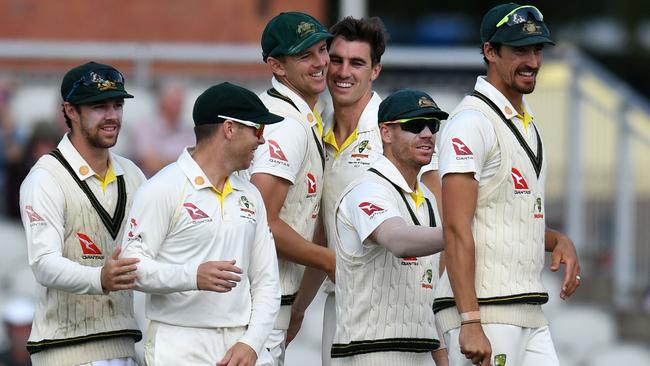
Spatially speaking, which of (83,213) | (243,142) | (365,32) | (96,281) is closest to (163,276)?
(96,281)

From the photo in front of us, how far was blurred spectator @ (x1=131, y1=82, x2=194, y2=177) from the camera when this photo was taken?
10789 millimetres

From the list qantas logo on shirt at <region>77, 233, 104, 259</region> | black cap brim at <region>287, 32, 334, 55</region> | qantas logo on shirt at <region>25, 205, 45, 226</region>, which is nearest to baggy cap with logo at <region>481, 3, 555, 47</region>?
black cap brim at <region>287, 32, 334, 55</region>

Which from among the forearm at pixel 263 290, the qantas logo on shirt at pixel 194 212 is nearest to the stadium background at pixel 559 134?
the forearm at pixel 263 290

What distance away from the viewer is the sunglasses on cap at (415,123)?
600cm

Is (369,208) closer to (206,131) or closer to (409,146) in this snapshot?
(409,146)

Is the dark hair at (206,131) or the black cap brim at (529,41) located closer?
the dark hair at (206,131)

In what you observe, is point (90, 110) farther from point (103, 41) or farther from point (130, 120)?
point (103, 41)

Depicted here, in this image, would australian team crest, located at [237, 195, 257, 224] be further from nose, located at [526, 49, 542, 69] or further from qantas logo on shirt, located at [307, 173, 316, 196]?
nose, located at [526, 49, 542, 69]

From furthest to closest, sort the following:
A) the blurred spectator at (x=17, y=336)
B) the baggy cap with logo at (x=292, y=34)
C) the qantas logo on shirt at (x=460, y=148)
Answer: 1. the blurred spectator at (x=17, y=336)
2. the baggy cap with logo at (x=292, y=34)
3. the qantas logo on shirt at (x=460, y=148)

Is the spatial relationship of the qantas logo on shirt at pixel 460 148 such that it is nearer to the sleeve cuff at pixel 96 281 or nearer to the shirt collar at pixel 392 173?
the shirt collar at pixel 392 173

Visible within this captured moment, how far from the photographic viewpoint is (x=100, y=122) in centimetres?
614

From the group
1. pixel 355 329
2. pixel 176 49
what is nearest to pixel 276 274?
pixel 355 329

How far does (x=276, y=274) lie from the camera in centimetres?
592

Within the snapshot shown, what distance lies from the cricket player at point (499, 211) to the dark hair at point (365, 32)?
933mm
